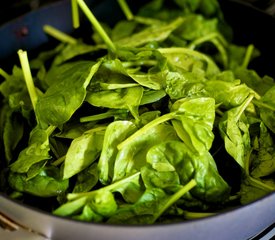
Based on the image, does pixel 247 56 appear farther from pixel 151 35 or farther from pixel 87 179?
pixel 87 179

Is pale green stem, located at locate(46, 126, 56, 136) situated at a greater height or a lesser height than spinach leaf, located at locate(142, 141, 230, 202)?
greater

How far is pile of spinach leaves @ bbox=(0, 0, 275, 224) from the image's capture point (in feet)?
1.96

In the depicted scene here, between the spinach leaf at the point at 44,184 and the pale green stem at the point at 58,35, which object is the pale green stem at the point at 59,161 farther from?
the pale green stem at the point at 58,35

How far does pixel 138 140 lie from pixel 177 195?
0.10 m

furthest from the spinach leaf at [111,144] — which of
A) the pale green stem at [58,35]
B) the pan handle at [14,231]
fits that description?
the pale green stem at [58,35]

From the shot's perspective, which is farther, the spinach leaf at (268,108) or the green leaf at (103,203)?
the spinach leaf at (268,108)

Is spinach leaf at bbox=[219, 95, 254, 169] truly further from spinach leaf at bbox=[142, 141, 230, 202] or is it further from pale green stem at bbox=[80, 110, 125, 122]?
pale green stem at bbox=[80, 110, 125, 122]

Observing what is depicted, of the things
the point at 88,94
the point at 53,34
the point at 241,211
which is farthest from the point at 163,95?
the point at 53,34

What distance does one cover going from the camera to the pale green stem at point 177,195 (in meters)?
0.57

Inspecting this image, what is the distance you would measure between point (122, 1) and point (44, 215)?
1.87ft

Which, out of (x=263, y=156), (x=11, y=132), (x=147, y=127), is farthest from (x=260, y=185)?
(x=11, y=132)

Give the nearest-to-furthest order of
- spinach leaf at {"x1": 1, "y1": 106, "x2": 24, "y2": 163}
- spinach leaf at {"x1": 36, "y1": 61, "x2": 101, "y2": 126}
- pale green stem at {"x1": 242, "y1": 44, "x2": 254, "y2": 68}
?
spinach leaf at {"x1": 36, "y1": 61, "x2": 101, "y2": 126}, spinach leaf at {"x1": 1, "y1": 106, "x2": 24, "y2": 163}, pale green stem at {"x1": 242, "y1": 44, "x2": 254, "y2": 68}

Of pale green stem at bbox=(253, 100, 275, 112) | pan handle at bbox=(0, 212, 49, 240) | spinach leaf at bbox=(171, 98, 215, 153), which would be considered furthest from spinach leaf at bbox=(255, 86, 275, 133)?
pan handle at bbox=(0, 212, 49, 240)

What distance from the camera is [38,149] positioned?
2.13ft
